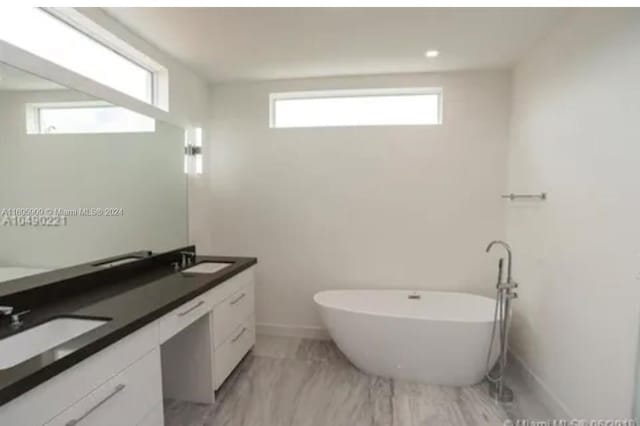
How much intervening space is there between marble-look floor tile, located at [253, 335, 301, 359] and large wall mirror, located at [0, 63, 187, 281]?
1275 mm

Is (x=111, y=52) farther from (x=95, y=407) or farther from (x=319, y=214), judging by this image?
(x=95, y=407)

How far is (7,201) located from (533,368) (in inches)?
131

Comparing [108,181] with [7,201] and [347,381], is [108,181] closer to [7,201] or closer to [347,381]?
[7,201]

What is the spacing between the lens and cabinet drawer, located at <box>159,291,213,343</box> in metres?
1.63

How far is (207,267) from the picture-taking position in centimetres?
260

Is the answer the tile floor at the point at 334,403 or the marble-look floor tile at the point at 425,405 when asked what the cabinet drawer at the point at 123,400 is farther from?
the marble-look floor tile at the point at 425,405

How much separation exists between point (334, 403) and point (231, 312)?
0.95 m

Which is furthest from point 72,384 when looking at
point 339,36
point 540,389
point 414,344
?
point 540,389

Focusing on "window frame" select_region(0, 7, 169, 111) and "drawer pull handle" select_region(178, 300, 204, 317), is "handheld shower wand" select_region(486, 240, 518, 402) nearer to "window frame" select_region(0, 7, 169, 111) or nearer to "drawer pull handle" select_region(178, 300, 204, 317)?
"drawer pull handle" select_region(178, 300, 204, 317)

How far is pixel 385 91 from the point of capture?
314 centimetres

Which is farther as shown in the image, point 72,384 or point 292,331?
point 292,331

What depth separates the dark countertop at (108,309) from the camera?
38.4 inches

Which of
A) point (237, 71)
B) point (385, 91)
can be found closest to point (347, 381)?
point (385, 91)

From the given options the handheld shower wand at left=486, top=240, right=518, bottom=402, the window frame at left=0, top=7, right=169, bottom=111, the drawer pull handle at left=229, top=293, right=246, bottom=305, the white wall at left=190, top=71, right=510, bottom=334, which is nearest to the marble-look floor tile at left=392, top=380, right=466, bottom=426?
the handheld shower wand at left=486, top=240, right=518, bottom=402
